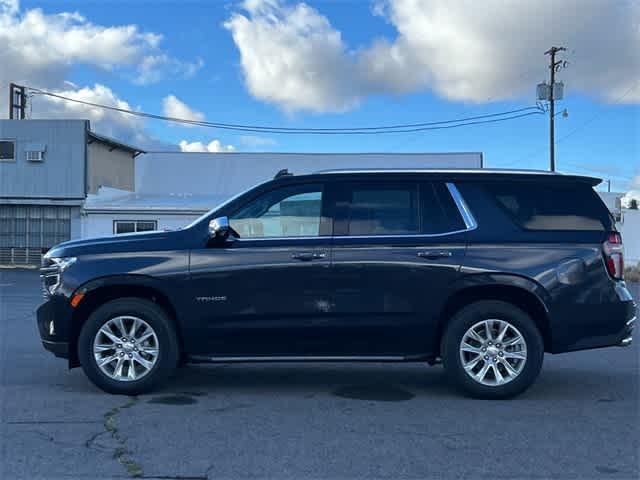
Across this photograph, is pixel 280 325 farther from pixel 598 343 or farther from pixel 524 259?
pixel 598 343

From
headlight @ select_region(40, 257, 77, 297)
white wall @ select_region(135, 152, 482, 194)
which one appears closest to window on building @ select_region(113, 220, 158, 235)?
A: white wall @ select_region(135, 152, 482, 194)

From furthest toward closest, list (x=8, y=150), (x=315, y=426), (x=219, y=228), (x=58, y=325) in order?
(x=8, y=150), (x=58, y=325), (x=219, y=228), (x=315, y=426)

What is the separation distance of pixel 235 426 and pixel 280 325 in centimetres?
112

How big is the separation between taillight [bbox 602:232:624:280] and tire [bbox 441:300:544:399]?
0.86 meters

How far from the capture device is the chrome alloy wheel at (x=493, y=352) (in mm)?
6398

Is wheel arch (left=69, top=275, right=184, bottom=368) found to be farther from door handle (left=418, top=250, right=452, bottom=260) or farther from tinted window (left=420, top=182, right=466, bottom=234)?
tinted window (left=420, top=182, right=466, bottom=234)

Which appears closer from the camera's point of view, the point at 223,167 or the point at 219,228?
the point at 219,228

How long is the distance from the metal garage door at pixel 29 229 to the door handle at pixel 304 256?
26769mm

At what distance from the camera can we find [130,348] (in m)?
6.48

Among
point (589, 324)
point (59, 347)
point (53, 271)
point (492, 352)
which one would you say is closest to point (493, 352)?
point (492, 352)

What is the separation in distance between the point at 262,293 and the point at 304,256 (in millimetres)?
484

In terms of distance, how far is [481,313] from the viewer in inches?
253

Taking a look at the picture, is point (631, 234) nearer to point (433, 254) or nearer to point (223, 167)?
point (223, 167)

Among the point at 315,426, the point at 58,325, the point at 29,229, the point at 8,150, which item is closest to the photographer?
the point at 315,426
